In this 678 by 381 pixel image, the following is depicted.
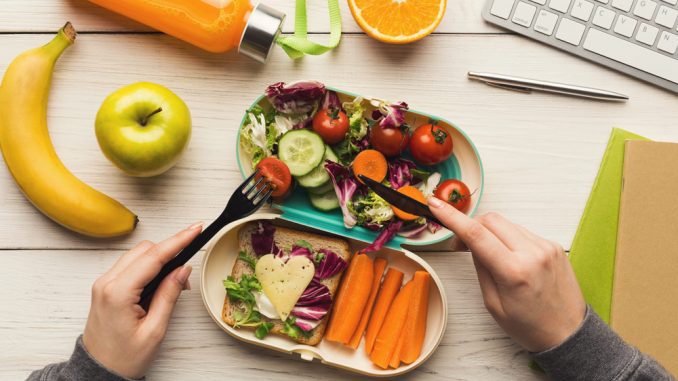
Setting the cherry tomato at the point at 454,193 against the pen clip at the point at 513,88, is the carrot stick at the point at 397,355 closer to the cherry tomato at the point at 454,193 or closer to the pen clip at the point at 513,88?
the cherry tomato at the point at 454,193

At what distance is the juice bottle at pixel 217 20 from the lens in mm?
1294

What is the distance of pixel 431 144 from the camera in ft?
4.16

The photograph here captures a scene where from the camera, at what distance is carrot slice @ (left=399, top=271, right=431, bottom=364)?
129 centimetres

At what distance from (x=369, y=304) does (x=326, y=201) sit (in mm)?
242

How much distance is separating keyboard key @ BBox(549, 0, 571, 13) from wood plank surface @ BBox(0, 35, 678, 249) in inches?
3.4

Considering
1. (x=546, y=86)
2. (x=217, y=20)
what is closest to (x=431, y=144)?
(x=546, y=86)

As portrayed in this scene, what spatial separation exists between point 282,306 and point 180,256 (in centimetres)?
24

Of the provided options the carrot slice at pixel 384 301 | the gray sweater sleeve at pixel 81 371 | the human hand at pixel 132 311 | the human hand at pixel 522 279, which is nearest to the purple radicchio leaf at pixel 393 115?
the human hand at pixel 522 279

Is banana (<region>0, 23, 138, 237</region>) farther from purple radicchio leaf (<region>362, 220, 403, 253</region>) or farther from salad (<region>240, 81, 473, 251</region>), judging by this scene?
purple radicchio leaf (<region>362, 220, 403, 253</region>)

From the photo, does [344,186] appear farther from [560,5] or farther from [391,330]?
[560,5]

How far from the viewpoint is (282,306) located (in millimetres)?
1283

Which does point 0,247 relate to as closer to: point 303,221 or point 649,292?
point 303,221

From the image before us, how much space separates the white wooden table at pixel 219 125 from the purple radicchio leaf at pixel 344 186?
0.21 metres

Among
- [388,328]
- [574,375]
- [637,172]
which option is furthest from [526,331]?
[637,172]
